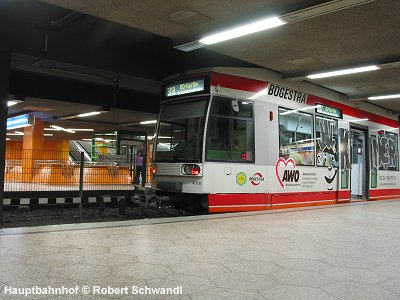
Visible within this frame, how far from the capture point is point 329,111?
10977 millimetres

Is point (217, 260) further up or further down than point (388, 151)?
further down

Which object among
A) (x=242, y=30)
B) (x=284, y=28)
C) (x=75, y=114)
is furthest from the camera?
(x=75, y=114)

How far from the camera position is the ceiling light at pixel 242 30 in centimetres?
623

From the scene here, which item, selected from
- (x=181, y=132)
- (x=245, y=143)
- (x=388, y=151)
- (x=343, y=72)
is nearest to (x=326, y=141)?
(x=343, y=72)

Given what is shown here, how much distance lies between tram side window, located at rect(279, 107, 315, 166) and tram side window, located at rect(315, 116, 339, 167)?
0.31 m

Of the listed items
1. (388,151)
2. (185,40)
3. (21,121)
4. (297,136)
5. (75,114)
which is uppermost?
(75,114)

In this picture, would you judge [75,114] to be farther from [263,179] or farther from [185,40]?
[263,179]

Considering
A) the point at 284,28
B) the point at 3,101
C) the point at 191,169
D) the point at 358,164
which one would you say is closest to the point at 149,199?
the point at 191,169

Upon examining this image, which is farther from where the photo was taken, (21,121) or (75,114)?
(21,121)

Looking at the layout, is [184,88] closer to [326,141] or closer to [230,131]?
[230,131]

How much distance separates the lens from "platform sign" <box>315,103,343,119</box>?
10.5 meters

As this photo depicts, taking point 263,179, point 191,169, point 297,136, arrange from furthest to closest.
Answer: point 297,136 → point 263,179 → point 191,169

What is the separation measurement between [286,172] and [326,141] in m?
2.15

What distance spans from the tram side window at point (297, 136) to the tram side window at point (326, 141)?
312mm
